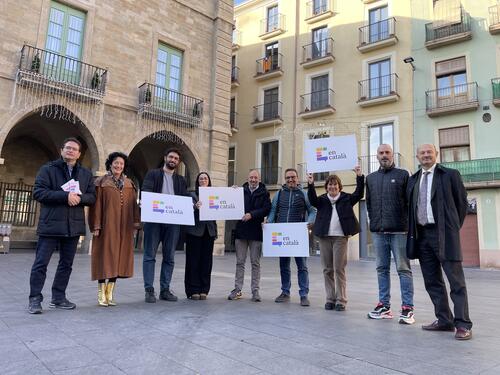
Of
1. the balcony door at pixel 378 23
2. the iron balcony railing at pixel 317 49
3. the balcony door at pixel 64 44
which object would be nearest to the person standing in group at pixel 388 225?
the balcony door at pixel 64 44

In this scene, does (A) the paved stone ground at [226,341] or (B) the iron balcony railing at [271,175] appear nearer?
(A) the paved stone ground at [226,341]

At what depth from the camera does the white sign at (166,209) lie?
498cm

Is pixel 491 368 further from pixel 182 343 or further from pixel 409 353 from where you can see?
pixel 182 343

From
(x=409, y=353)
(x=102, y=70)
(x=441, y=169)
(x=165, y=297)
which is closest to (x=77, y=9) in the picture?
(x=102, y=70)

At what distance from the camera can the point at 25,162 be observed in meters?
17.7

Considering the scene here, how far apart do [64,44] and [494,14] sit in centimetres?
1777

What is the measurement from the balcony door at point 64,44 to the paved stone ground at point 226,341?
32.6 ft

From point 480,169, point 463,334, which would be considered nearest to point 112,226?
point 463,334

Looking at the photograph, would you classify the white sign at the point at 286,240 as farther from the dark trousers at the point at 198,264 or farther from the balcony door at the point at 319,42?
the balcony door at the point at 319,42

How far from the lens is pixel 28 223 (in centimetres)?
1712

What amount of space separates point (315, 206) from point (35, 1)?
12442 millimetres

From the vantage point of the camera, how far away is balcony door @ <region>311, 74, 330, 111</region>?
875 inches

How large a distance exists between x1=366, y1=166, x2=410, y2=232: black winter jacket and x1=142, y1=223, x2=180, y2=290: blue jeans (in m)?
2.55

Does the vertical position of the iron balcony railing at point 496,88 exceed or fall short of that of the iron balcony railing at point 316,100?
it falls short
